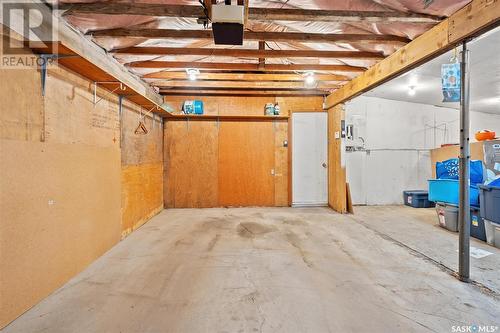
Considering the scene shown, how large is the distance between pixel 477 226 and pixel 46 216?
4.92 metres

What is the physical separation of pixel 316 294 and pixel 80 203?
2.32 meters

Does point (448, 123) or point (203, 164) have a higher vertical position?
point (448, 123)

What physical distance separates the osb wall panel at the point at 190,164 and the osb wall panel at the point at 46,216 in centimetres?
252

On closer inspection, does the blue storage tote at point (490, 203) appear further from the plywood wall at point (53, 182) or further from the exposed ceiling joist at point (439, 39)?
the plywood wall at point (53, 182)

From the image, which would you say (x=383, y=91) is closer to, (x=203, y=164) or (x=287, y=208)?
(x=287, y=208)

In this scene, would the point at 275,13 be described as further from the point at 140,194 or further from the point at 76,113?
the point at 140,194

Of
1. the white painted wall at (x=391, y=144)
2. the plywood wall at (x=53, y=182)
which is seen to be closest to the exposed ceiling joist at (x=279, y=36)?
the plywood wall at (x=53, y=182)

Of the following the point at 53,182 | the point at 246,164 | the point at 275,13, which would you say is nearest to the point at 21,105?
the point at 53,182

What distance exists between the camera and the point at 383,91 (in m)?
5.25

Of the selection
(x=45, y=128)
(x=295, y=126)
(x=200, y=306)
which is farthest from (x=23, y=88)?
(x=295, y=126)

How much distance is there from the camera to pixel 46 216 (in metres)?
1.99

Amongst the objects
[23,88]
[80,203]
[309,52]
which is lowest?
[80,203]

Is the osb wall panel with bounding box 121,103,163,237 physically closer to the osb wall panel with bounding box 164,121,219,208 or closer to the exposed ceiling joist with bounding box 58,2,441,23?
the osb wall panel with bounding box 164,121,219,208

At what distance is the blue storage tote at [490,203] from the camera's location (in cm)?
295
